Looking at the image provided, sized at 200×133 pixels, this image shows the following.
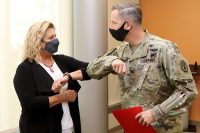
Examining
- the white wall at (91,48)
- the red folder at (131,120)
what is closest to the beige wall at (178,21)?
the white wall at (91,48)

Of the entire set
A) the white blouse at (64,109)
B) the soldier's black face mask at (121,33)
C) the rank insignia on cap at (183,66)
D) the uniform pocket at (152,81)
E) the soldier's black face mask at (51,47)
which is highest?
the soldier's black face mask at (121,33)

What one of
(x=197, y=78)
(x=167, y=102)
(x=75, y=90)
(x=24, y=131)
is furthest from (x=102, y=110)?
(x=197, y=78)

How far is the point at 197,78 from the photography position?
5340 mm

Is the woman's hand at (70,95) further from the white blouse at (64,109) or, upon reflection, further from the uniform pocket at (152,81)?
the uniform pocket at (152,81)

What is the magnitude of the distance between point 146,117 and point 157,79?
26 centimetres

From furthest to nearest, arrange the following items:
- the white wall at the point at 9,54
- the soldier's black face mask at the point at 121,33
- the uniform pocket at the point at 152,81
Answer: the white wall at the point at 9,54 < the soldier's black face mask at the point at 121,33 < the uniform pocket at the point at 152,81

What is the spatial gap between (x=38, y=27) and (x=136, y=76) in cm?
89

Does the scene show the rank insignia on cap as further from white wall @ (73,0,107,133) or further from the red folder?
white wall @ (73,0,107,133)

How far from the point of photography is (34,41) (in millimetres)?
2354

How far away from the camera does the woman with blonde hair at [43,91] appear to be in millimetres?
2246

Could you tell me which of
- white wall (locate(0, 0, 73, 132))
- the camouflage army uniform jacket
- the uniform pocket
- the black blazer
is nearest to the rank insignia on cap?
the camouflage army uniform jacket

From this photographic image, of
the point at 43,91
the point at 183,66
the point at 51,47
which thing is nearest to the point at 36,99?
the point at 43,91

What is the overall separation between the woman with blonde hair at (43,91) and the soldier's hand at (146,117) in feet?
2.09

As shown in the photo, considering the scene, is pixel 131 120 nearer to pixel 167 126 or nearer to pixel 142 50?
pixel 167 126
